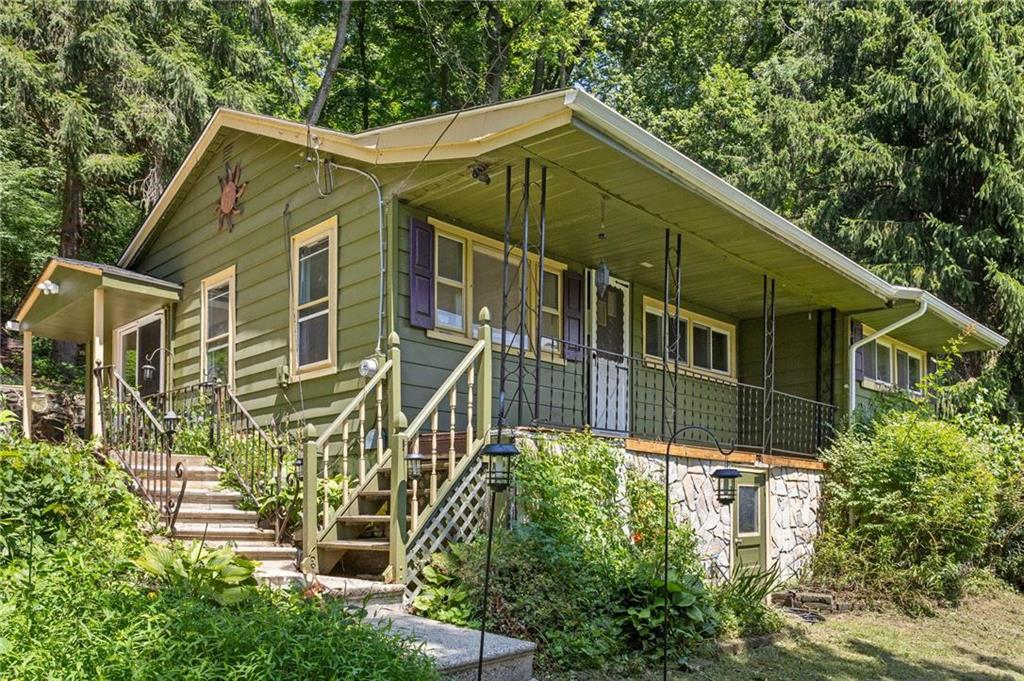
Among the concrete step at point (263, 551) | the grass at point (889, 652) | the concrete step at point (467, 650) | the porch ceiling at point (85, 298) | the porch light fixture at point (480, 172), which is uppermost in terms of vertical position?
the porch light fixture at point (480, 172)

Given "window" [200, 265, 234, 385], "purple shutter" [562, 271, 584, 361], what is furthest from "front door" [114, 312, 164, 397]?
"purple shutter" [562, 271, 584, 361]

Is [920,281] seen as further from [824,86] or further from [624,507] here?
[624,507]

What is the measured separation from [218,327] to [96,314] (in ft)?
4.45

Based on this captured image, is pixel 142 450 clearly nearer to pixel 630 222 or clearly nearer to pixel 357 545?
pixel 357 545

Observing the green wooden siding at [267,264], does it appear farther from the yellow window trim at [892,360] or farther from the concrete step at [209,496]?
the yellow window trim at [892,360]

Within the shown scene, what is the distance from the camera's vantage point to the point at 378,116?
2405 cm

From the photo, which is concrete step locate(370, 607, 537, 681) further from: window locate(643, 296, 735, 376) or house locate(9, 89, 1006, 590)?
window locate(643, 296, 735, 376)

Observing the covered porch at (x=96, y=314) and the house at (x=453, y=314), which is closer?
the house at (x=453, y=314)

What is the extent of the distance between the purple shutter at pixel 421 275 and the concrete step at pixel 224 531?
7.46 feet

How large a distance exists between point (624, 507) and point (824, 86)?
1547 centimetres

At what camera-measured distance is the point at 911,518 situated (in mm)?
9406

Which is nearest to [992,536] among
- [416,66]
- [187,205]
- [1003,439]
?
[1003,439]

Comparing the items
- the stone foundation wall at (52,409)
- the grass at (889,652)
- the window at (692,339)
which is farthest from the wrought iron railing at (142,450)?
the stone foundation wall at (52,409)

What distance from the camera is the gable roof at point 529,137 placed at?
6.21m
